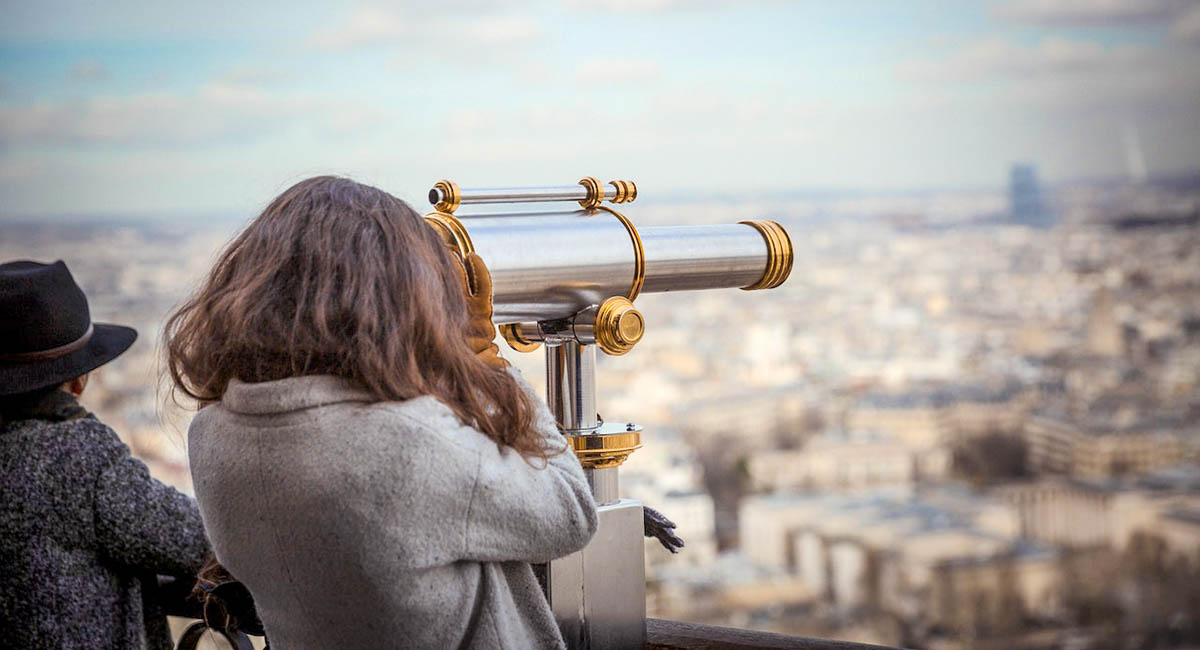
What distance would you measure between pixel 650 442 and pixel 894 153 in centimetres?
528

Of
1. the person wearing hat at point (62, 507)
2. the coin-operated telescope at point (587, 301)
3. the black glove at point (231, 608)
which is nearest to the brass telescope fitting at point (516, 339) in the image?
the coin-operated telescope at point (587, 301)

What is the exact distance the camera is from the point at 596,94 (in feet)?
43.0

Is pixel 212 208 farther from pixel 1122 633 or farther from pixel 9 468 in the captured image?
pixel 1122 633

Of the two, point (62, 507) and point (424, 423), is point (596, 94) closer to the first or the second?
point (62, 507)

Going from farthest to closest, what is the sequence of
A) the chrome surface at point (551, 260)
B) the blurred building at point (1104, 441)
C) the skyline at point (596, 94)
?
the blurred building at point (1104, 441) < the skyline at point (596, 94) < the chrome surface at point (551, 260)

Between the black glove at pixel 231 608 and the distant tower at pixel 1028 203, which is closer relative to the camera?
the black glove at pixel 231 608

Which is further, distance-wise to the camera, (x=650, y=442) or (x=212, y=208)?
(x=650, y=442)

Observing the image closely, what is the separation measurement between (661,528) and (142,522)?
0.60 metres

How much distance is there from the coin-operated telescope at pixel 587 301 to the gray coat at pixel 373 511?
13cm

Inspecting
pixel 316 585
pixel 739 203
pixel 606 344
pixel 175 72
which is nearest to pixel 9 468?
pixel 316 585

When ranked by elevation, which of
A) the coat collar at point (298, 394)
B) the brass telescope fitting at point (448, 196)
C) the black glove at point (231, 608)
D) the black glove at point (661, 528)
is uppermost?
the brass telescope fitting at point (448, 196)

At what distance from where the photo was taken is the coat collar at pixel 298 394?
2.89 ft

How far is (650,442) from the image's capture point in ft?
39.0

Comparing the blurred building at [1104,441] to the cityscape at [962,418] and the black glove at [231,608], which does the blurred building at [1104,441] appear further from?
the black glove at [231,608]
